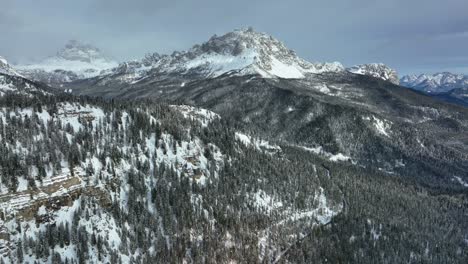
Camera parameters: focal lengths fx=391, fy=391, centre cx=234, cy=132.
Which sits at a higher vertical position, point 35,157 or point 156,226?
point 35,157

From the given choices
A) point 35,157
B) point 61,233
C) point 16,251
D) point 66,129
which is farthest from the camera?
point 66,129

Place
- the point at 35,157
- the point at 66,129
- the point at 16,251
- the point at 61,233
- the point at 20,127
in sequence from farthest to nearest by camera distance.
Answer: the point at 66,129, the point at 20,127, the point at 35,157, the point at 61,233, the point at 16,251

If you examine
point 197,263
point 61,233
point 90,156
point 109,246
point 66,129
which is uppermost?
point 66,129

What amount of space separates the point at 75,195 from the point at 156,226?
39.1 m

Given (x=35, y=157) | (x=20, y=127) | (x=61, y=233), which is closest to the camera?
(x=61, y=233)

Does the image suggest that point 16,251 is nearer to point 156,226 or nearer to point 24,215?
point 24,215

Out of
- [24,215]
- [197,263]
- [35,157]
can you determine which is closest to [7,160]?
[35,157]

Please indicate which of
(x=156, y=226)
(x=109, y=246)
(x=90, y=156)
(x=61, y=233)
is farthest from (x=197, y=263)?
(x=90, y=156)

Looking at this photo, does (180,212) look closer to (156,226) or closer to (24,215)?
(156,226)

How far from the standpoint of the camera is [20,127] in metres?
182

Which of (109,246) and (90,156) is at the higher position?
Result: (90,156)

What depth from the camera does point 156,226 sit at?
18375cm

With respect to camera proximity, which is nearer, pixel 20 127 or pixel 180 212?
pixel 20 127

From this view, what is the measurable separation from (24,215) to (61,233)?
15.8 meters
